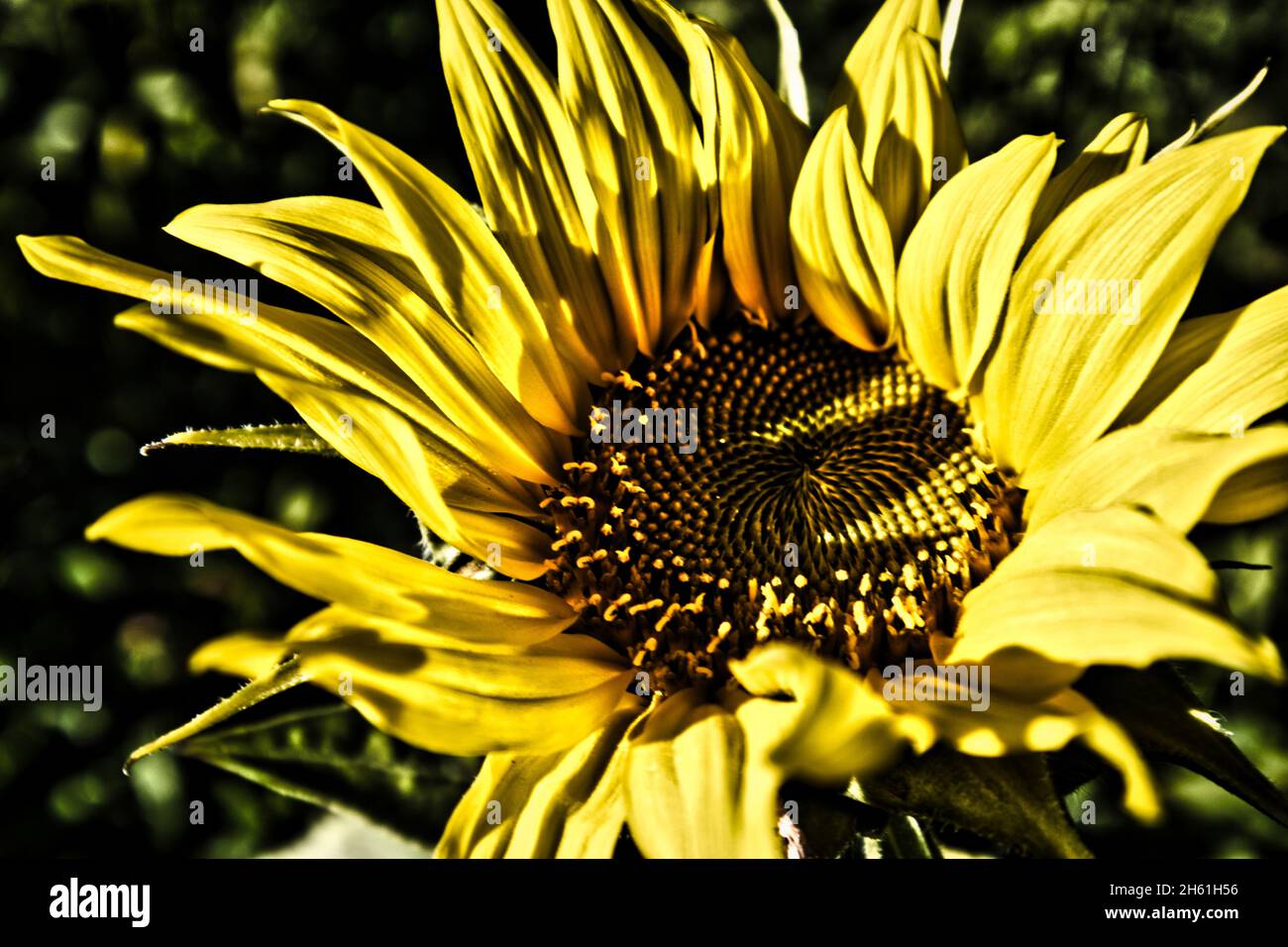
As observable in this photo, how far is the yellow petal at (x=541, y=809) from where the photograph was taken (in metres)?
1.08

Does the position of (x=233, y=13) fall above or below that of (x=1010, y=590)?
above

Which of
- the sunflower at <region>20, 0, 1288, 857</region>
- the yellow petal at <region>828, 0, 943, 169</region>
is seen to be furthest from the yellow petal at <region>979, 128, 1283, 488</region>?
the yellow petal at <region>828, 0, 943, 169</region>

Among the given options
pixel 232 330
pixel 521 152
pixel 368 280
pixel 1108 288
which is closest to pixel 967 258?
pixel 1108 288

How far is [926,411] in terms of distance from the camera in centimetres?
144

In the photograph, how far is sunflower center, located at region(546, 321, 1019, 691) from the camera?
4.24 feet

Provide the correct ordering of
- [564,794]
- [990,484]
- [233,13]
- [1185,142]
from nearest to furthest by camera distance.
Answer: [564,794]
[1185,142]
[990,484]
[233,13]

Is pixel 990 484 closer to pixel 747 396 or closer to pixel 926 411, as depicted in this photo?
pixel 926 411

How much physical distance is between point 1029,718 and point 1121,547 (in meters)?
0.15

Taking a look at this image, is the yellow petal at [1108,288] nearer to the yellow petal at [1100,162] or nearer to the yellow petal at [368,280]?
the yellow petal at [1100,162]

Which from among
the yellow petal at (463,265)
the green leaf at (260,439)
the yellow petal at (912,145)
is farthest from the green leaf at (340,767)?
the yellow petal at (912,145)

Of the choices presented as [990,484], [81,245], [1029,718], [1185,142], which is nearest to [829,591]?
[990,484]

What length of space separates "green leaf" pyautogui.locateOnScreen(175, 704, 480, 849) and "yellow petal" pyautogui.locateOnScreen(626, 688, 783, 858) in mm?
302

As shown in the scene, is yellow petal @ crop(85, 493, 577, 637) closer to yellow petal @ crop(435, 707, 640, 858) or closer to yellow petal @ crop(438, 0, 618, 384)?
yellow petal @ crop(435, 707, 640, 858)

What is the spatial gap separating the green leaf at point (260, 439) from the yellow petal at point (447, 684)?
0.21 metres
